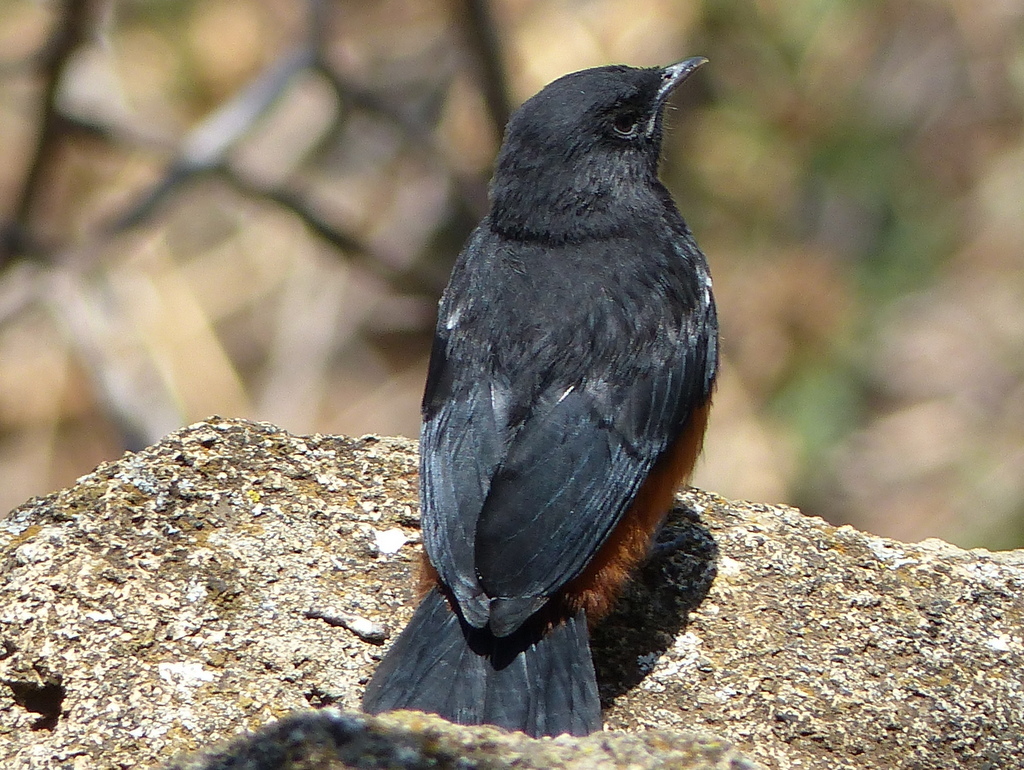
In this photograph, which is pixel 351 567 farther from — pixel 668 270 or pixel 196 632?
pixel 668 270

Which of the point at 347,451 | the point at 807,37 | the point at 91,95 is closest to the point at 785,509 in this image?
the point at 347,451

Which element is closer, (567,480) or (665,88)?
(567,480)

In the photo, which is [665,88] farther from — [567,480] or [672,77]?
[567,480]

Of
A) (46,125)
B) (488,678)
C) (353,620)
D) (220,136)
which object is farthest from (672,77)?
(46,125)

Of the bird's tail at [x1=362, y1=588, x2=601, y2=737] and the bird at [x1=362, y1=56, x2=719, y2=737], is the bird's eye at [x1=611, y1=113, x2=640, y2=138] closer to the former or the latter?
the bird at [x1=362, y1=56, x2=719, y2=737]

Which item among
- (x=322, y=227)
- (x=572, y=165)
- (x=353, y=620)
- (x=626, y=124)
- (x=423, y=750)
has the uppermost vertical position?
(x=322, y=227)

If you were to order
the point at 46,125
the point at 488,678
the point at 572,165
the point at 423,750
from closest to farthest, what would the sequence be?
1. the point at 423,750
2. the point at 488,678
3. the point at 572,165
4. the point at 46,125

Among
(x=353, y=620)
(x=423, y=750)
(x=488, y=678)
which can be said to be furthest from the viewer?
(x=353, y=620)

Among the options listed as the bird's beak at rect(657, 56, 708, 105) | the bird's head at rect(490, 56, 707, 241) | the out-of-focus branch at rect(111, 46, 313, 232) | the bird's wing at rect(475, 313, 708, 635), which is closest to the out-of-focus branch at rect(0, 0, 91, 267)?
the out-of-focus branch at rect(111, 46, 313, 232)
